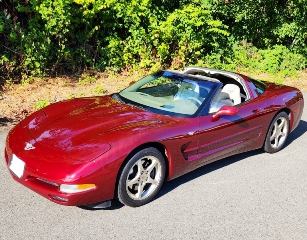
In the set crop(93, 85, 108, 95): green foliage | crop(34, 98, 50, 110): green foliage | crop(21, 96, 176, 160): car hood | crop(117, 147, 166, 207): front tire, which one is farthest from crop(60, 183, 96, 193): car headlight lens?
crop(93, 85, 108, 95): green foliage

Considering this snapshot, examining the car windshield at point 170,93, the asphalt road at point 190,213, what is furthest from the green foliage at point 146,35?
the asphalt road at point 190,213

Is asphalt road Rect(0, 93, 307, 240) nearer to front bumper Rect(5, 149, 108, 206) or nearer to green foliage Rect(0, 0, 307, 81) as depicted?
front bumper Rect(5, 149, 108, 206)

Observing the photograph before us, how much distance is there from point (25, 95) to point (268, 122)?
460 centimetres

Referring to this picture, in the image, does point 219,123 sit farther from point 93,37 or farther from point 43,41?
point 93,37

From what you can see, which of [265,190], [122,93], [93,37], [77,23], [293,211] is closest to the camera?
[293,211]

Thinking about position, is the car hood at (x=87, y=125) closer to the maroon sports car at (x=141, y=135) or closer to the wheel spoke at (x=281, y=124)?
the maroon sports car at (x=141, y=135)

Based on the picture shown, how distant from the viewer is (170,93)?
4828 mm

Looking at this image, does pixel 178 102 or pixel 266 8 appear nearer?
pixel 178 102

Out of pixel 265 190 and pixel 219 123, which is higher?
pixel 219 123

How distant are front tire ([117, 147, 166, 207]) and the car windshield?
73 cm

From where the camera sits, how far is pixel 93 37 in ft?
31.8

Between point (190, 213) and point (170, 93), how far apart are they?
5.35 ft

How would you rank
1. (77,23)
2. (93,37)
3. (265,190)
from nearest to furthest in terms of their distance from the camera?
(265,190), (77,23), (93,37)

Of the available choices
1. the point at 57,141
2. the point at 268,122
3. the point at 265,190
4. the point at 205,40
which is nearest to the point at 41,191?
the point at 57,141
